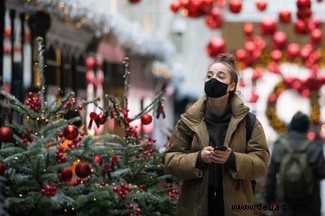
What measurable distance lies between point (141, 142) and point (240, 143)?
2152 millimetres

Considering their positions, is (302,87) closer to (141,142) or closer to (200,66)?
(200,66)

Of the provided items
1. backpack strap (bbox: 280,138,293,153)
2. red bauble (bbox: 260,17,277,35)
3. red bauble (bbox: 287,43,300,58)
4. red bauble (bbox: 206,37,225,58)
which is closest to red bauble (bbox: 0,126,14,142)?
backpack strap (bbox: 280,138,293,153)

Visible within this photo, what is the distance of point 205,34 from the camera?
117 feet

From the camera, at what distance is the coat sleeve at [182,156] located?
661 centimetres

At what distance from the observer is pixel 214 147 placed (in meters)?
6.57

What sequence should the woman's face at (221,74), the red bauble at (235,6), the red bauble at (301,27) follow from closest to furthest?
the woman's face at (221,74) → the red bauble at (235,6) → the red bauble at (301,27)

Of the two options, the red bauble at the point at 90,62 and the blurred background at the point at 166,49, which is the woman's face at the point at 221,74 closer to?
the blurred background at the point at 166,49

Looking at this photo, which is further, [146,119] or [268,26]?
[268,26]

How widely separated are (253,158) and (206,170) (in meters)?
0.30

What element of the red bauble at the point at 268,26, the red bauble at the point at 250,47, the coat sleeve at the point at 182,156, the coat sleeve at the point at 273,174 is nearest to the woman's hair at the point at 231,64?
the coat sleeve at the point at 182,156

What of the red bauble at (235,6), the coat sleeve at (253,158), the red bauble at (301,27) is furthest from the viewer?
the red bauble at (301,27)

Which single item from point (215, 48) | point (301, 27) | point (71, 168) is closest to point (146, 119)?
point (71, 168)

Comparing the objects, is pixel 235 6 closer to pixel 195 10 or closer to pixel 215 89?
pixel 195 10

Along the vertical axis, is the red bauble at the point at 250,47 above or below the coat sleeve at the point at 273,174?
above
